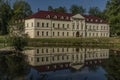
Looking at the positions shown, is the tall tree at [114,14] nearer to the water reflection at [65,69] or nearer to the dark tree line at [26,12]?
the dark tree line at [26,12]

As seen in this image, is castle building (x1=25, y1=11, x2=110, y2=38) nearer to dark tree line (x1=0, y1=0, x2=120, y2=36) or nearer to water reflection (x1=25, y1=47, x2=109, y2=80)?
dark tree line (x1=0, y1=0, x2=120, y2=36)

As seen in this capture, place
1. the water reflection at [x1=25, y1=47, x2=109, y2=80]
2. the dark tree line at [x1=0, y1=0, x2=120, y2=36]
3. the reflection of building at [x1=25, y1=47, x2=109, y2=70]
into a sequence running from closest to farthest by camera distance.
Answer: the water reflection at [x1=25, y1=47, x2=109, y2=80] < the reflection of building at [x1=25, y1=47, x2=109, y2=70] < the dark tree line at [x1=0, y1=0, x2=120, y2=36]

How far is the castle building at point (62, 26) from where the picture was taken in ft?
229

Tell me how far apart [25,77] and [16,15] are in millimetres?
A: 77095

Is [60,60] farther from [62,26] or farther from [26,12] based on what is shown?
[26,12]

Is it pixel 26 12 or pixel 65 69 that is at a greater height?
pixel 26 12

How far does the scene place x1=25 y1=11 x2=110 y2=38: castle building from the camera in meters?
69.8

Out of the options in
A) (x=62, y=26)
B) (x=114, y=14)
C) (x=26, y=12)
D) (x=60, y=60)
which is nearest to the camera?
(x=60, y=60)

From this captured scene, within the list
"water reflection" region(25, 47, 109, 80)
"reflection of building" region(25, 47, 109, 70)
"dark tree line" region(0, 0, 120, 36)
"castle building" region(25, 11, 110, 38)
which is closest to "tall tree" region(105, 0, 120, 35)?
"dark tree line" region(0, 0, 120, 36)

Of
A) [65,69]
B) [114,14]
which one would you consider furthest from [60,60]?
[114,14]

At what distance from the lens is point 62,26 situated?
76125 millimetres

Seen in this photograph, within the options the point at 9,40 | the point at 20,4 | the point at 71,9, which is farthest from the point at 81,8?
the point at 9,40

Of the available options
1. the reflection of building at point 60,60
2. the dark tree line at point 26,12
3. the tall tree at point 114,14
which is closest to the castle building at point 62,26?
the dark tree line at point 26,12

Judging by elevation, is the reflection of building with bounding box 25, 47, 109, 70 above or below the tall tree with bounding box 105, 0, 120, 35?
below
